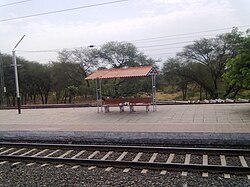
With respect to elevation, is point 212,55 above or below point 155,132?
above

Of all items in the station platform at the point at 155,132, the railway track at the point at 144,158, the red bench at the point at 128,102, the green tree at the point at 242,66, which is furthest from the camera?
the red bench at the point at 128,102

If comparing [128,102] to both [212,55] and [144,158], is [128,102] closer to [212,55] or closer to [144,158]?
[144,158]

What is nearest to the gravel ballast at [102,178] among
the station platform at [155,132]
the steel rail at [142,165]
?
the steel rail at [142,165]

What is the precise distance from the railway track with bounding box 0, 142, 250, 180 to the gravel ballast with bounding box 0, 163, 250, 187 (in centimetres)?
19

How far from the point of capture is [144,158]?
739cm

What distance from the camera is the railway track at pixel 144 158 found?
245 inches

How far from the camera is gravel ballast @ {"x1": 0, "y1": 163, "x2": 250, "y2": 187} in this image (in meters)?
5.53

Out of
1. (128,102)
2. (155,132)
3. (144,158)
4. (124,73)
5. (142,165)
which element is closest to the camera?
(142,165)

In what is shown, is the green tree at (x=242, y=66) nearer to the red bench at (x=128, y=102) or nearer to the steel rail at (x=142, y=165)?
the red bench at (x=128, y=102)

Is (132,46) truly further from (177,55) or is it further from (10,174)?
(10,174)

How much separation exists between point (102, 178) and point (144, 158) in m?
1.72

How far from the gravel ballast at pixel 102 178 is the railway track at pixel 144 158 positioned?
192 millimetres

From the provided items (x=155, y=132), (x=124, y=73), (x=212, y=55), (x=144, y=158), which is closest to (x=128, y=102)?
(x=124, y=73)

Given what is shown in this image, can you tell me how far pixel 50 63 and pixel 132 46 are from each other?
12.6m
